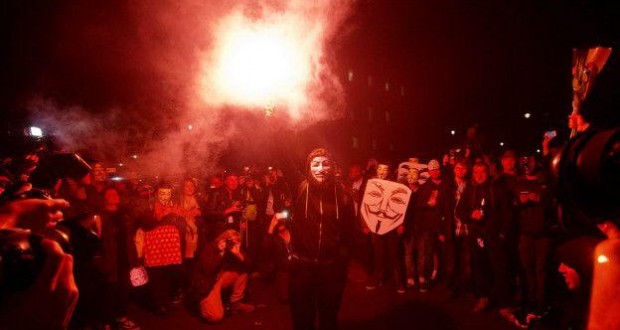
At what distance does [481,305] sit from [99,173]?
621 cm

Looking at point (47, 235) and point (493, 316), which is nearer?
point (47, 235)

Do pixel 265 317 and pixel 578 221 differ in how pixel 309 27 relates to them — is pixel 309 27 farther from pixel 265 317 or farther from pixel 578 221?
pixel 578 221

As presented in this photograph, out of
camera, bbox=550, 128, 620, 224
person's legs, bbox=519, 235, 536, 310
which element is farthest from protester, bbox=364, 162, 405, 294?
camera, bbox=550, 128, 620, 224

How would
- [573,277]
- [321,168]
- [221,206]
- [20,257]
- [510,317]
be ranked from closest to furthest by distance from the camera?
1. [20,257]
2. [573,277]
3. [321,168]
4. [510,317]
5. [221,206]

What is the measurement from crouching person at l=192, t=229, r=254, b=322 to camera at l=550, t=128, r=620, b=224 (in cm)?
489

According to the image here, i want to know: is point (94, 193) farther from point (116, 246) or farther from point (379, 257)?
point (379, 257)

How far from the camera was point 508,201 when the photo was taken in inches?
219

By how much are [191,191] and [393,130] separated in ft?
135

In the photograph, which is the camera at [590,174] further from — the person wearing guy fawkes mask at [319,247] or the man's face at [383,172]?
the man's face at [383,172]

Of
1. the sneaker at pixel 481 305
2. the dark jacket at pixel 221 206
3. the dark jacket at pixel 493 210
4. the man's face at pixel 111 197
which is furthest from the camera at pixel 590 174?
the dark jacket at pixel 221 206

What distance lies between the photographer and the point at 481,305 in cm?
559

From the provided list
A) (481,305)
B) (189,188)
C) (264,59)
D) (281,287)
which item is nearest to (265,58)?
(264,59)

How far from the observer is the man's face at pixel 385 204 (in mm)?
6477

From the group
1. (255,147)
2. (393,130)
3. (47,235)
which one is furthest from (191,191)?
(393,130)
